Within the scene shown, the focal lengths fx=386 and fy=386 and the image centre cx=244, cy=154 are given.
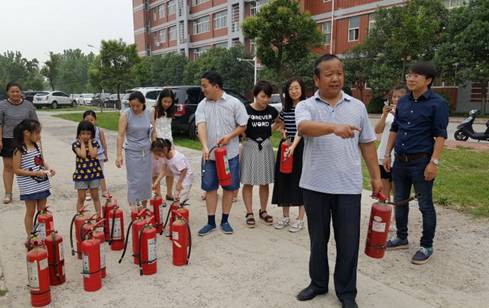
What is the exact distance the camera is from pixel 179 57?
39.1 meters

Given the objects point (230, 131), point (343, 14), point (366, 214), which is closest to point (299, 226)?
point (366, 214)

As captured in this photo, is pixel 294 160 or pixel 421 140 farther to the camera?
pixel 294 160

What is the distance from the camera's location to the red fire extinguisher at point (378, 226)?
308 cm

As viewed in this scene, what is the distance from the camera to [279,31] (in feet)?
59.3

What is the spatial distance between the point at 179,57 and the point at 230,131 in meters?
36.6

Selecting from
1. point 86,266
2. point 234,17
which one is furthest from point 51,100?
point 86,266

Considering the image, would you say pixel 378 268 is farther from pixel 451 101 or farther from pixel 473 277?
pixel 451 101

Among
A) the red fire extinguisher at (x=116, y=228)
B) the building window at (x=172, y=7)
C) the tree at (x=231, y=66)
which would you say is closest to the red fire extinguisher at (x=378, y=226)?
Result: the red fire extinguisher at (x=116, y=228)

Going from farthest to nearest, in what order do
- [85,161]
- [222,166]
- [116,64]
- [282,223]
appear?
1. [116,64]
2. [282,223]
3. [85,161]
4. [222,166]

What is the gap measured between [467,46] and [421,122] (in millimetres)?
19108

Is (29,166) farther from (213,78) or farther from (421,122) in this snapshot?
(421,122)

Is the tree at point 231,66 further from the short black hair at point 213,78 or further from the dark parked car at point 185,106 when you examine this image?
the short black hair at point 213,78

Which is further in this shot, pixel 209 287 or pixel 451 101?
pixel 451 101

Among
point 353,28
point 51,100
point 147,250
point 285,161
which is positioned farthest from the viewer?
point 51,100
